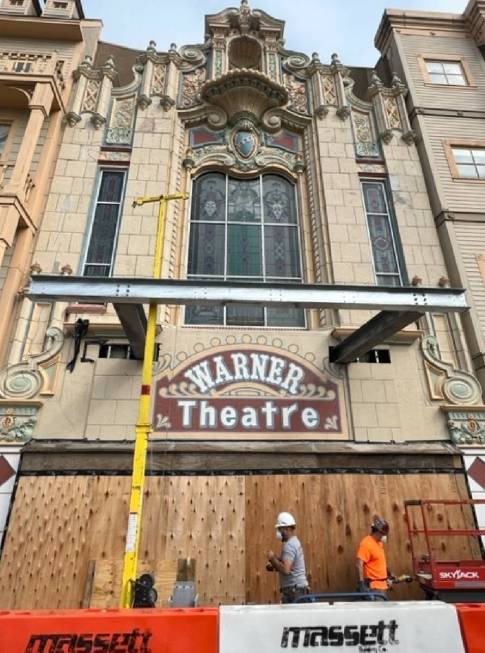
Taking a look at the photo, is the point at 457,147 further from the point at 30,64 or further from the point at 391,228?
the point at 30,64

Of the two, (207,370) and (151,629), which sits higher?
(207,370)

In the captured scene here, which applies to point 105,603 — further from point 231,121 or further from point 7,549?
point 231,121

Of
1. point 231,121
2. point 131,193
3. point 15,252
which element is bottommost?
point 15,252

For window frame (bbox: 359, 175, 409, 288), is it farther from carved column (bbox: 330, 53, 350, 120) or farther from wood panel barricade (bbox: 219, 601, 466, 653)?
wood panel barricade (bbox: 219, 601, 466, 653)

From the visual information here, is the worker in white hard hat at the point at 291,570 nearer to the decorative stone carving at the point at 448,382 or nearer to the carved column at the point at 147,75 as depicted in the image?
the decorative stone carving at the point at 448,382

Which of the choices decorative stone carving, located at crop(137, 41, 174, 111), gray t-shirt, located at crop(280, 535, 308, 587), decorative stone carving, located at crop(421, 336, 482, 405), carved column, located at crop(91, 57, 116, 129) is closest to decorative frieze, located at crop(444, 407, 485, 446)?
decorative stone carving, located at crop(421, 336, 482, 405)

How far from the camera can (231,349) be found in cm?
886

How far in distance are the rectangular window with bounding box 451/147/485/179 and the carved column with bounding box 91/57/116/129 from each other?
9.78 meters

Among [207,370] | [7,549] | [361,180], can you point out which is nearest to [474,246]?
[361,180]

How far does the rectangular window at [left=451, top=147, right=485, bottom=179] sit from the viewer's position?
468 inches

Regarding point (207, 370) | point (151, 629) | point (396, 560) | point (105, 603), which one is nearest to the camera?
point (151, 629)

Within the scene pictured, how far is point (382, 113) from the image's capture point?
1254 centimetres

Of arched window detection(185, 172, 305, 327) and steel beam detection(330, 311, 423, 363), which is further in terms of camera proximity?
arched window detection(185, 172, 305, 327)

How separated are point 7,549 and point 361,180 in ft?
37.1
